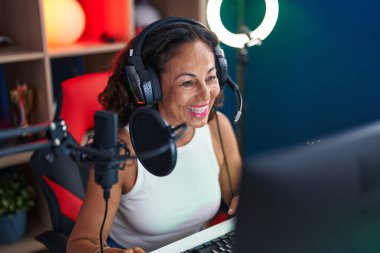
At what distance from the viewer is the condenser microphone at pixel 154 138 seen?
0.69 metres

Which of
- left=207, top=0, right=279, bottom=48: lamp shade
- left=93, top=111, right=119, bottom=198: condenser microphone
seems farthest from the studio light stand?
left=93, top=111, right=119, bottom=198: condenser microphone

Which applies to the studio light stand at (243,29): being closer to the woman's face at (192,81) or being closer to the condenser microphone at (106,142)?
the woman's face at (192,81)

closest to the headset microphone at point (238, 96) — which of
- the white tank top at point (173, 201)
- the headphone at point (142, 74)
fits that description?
the headphone at point (142, 74)

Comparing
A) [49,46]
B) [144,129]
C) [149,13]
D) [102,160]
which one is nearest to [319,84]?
[149,13]

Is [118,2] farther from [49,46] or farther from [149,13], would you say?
[49,46]

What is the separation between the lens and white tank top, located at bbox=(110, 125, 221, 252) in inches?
52.0

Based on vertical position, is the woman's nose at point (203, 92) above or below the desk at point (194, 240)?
above

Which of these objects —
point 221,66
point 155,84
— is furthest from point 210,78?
point 155,84

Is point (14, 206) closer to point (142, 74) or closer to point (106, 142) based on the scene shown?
point (142, 74)

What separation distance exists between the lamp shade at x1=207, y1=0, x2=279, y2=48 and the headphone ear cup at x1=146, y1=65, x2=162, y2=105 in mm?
685

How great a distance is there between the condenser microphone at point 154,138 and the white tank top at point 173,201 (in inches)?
20.5

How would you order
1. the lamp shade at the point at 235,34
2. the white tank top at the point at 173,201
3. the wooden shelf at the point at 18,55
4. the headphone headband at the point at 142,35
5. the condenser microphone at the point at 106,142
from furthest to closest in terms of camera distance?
the wooden shelf at the point at 18,55 < the lamp shade at the point at 235,34 < the white tank top at the point at 173,201 < the headphone headband at the point at 142,35 < the condenser microphone at the point at 106,142

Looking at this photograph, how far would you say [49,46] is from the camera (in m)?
2.13

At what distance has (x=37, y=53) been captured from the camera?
1985 millimetres
